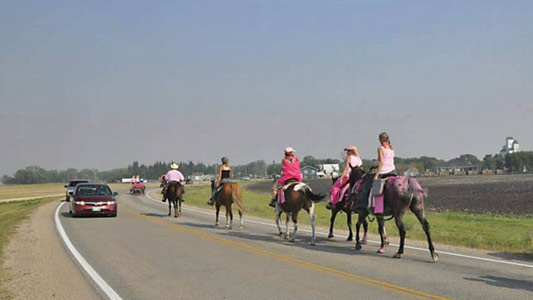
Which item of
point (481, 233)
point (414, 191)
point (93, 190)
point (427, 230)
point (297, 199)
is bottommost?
point (481, 233)

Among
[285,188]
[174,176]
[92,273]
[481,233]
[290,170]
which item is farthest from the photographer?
[174,176]

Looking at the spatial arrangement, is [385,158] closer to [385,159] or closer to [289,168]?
[385,159]

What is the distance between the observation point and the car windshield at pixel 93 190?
2605cm

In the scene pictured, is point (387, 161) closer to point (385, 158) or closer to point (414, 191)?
point (385, 158)

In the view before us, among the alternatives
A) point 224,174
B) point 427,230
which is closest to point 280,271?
point 427,230

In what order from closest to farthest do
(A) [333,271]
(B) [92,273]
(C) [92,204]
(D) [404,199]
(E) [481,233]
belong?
(A) [333,271] → (B) [92,273] → (D) [404,199] → (E) [481,233] → (C) [92,204]

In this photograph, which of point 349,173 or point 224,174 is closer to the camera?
point 349,173

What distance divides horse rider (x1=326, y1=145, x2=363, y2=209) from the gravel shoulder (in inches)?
275

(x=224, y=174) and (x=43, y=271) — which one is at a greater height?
(x=224, y=174)

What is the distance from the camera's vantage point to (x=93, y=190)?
26578 millimetres

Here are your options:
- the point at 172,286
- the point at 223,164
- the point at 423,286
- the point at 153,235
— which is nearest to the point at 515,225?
the point at 223,164

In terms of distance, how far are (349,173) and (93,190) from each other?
15.4 m

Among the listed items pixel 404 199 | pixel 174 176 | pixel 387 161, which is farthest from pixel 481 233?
pixel 174 176

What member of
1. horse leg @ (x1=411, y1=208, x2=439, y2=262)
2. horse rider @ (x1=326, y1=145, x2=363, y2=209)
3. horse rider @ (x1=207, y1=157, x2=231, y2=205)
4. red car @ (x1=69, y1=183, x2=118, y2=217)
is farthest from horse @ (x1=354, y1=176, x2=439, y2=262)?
red car @ (x1=69, y1=183, x2=118, y2=217)
